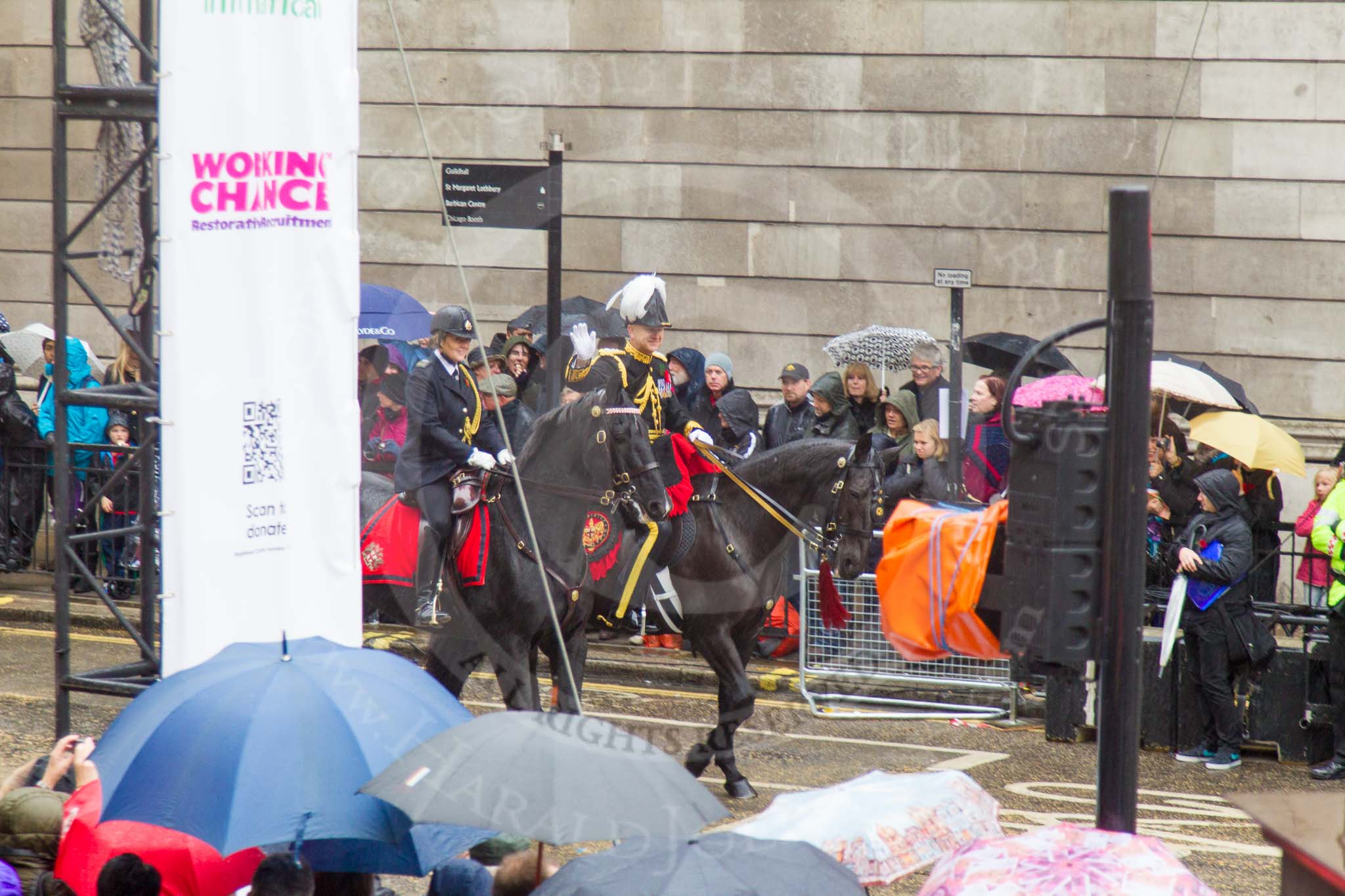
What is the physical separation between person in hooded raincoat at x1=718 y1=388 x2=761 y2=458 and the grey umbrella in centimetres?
822

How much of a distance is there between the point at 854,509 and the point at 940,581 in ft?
11.9

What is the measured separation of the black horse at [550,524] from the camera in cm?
858

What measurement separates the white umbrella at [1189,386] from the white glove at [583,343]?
334 centimetres

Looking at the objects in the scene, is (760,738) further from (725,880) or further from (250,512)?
(725,880)

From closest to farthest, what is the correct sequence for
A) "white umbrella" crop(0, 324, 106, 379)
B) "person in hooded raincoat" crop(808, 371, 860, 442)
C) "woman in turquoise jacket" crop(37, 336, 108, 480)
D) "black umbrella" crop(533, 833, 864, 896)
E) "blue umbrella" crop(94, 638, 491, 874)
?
"black umbrella" crop(533, 833, 864, 896)
"blue umbrella" crop(94, 638, 491, 874)
"person in hooded raincoat" crop(808, 371, 860, 442)
"woman in turquoise jacket" crop(37, 336, 108, 480)
"white umbrella" crop(0, 324, 106, 379)

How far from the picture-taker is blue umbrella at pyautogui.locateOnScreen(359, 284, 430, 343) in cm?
1404

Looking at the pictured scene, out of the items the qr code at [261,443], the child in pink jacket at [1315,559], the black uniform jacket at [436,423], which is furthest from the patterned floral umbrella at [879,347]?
the qr code at [261,443]

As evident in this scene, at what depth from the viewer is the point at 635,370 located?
9.27 metres

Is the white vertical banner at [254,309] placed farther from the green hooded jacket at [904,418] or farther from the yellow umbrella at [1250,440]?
the yellow umbrella at [1250,440]

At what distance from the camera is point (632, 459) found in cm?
849

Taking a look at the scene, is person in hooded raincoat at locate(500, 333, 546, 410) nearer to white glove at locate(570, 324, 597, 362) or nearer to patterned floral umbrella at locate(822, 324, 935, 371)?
patterned floral umbrella at locate(822, 324, 935, 371)

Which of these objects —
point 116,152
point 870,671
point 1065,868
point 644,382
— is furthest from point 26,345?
point 1065,868

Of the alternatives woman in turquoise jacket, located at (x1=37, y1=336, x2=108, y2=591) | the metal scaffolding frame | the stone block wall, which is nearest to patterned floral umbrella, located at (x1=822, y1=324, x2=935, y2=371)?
the stone block wall

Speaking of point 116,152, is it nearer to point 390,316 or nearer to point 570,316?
point 390,316
